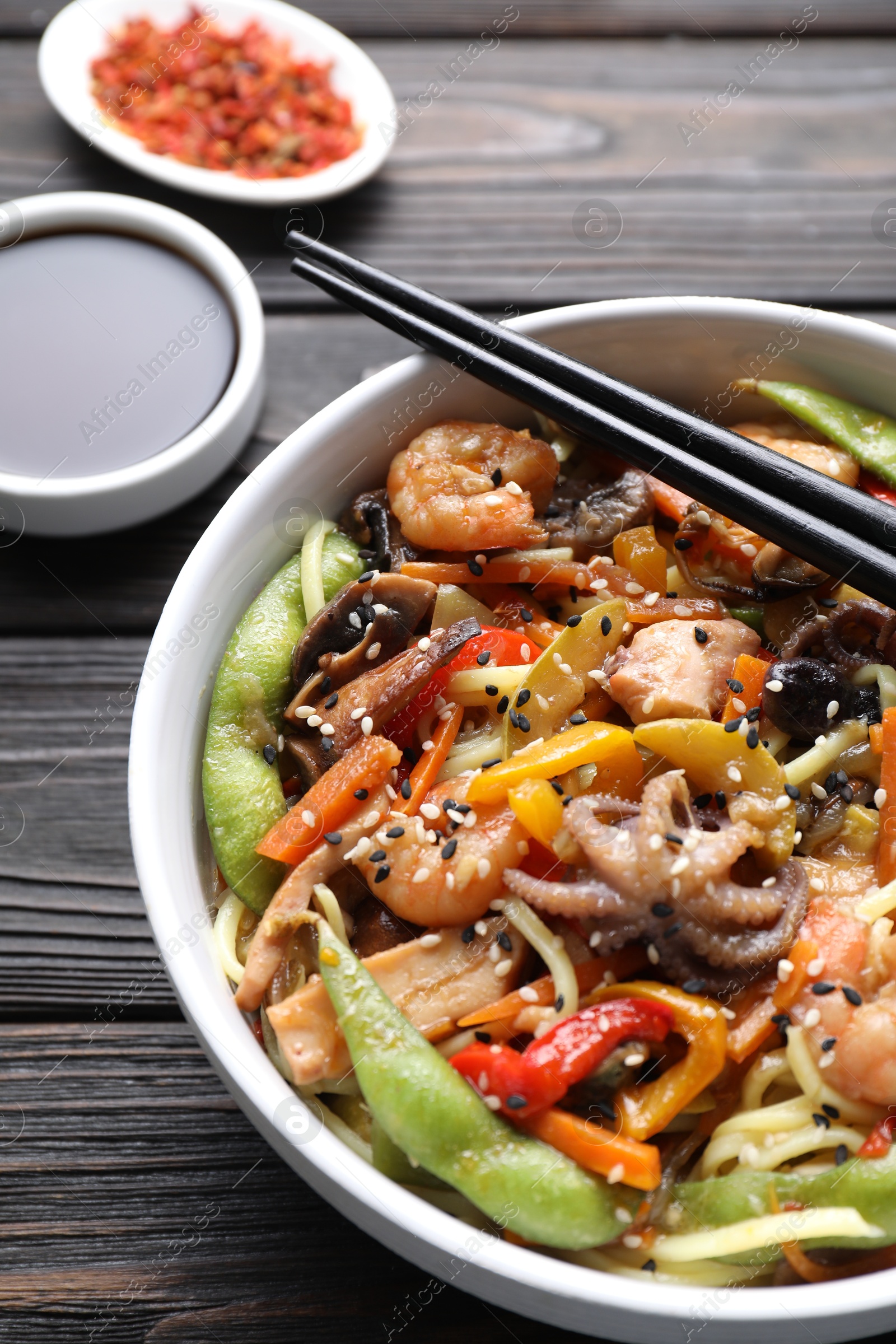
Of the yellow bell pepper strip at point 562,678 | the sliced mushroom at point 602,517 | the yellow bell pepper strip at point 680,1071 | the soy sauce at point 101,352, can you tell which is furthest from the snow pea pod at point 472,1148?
the soy sauce at point 101,352

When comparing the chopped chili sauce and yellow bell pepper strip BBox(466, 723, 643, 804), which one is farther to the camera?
the chopped chili sauce

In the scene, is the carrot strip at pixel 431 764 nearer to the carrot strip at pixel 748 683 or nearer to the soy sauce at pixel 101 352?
the carrot strip at pixel 748 683

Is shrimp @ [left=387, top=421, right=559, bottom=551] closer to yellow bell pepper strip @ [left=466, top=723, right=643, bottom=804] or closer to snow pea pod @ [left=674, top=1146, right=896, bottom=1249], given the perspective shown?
yellow bell pepper strip @ [left=466, top=723, right=643, bottom=804]

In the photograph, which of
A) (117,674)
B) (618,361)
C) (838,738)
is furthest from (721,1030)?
(117,674)

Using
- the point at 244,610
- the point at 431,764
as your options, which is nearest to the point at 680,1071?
the point at 431,764

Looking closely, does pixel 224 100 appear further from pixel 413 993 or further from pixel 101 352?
pixel 413 993

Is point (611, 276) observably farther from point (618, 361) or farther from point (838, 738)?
point (838, 738)

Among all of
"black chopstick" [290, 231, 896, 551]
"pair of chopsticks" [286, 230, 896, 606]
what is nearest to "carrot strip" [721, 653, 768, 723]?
"pair of chopsticks" [286, 230, 896, 606]
